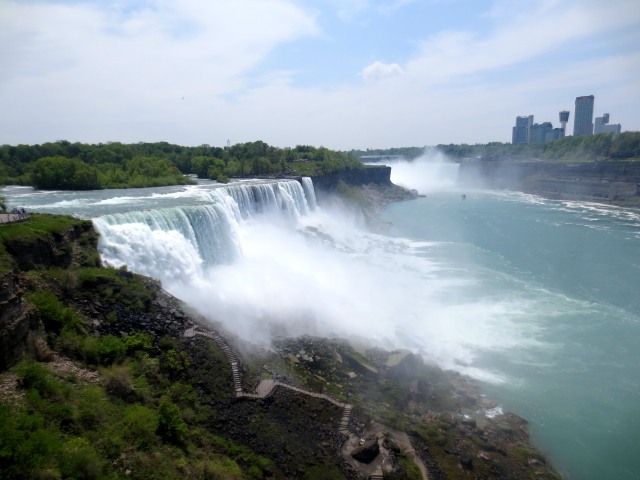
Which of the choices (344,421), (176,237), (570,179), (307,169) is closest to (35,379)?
(344,421)

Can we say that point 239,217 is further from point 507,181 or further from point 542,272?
point 507,181

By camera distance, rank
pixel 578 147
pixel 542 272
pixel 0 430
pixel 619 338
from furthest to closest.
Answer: pixel 578 147, pixel 542 272, pixel 619 338, pixel 0 430

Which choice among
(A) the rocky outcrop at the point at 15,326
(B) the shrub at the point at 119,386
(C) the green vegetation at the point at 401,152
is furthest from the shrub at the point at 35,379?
(C) the green vegetation at the point at 401,152

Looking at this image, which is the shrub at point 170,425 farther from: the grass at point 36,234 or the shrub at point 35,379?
the grass at point 36,234

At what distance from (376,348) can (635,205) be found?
163 ft

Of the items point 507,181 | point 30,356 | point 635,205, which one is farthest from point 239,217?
point 507,181

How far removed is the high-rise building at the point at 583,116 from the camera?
149m

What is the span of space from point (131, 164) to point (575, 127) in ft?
542

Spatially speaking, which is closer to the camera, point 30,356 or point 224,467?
point 224,467

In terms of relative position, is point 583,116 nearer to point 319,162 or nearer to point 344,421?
point 319,162

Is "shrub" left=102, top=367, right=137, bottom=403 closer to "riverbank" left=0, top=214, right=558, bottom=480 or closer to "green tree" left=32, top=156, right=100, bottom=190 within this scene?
"riverbank" left=0, top=214, right=558, bottom=480

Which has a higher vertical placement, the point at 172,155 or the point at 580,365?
the point at 172,155

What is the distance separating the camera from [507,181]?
7275 centimetres

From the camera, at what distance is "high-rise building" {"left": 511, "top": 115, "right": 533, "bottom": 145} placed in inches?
6608
